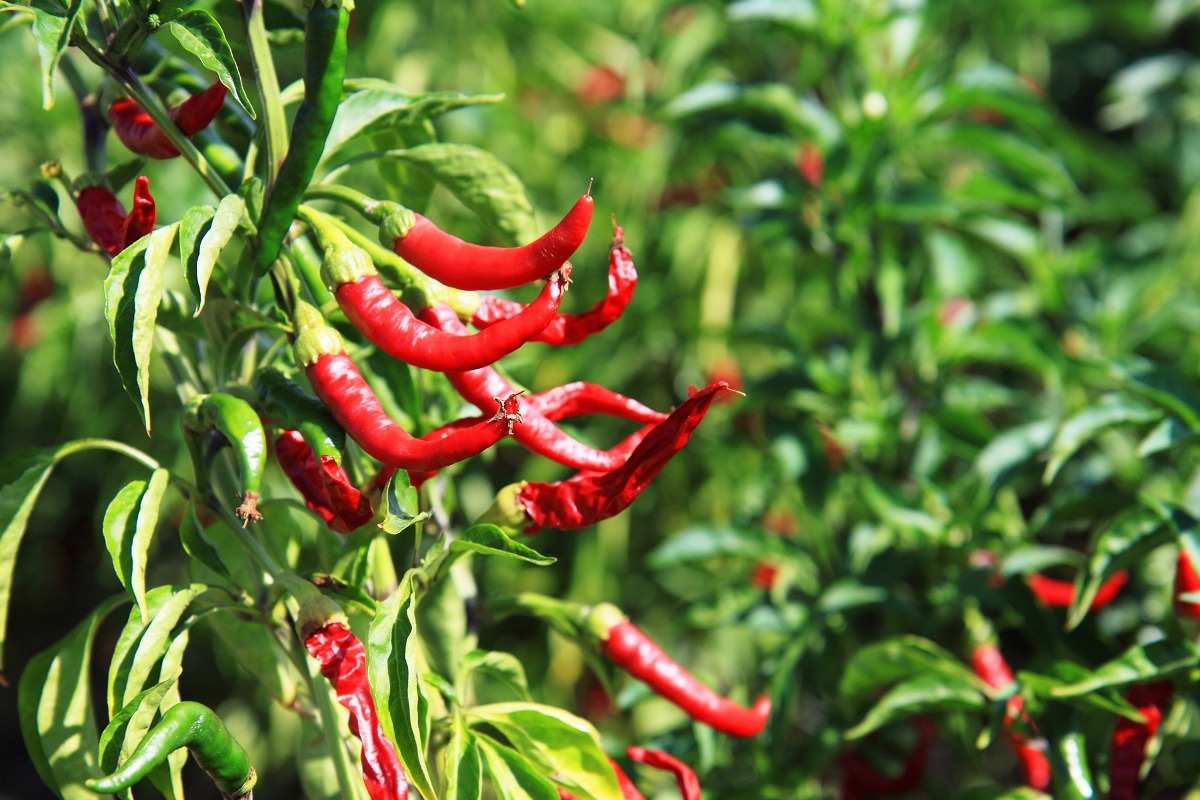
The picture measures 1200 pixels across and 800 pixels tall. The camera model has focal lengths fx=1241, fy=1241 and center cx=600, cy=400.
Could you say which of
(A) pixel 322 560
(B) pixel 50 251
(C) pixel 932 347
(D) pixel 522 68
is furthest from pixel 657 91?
(A) pixel 322 560

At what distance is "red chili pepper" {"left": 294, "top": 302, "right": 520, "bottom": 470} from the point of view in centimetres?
71

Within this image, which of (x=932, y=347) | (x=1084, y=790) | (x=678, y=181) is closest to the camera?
(x=1084, y=790)

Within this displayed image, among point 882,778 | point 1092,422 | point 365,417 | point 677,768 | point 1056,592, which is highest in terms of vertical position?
point 365,417

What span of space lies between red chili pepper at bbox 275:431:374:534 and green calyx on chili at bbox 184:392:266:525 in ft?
0.13

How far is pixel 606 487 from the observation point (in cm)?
80

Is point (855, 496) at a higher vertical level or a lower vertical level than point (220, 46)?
lower

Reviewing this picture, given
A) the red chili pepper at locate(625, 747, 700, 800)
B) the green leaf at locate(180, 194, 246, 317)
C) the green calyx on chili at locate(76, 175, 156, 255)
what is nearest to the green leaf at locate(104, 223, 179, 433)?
the green leaf at locate(180, 194, 246, 317)

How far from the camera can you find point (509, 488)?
852 millimetres

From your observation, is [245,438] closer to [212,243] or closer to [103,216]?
[212,243]

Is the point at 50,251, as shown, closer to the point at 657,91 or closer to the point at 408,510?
the point at 657,91

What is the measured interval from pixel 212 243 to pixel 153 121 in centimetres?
18

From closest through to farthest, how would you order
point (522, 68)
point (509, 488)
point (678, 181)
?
1. point (509, 488)
2. point (678, 181)
3. point (522, 68)

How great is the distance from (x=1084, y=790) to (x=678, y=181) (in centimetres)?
139

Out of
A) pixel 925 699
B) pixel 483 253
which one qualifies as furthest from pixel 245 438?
pixel 925 699
